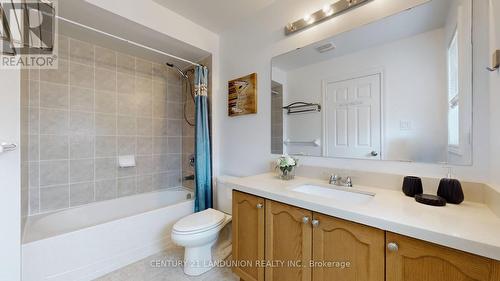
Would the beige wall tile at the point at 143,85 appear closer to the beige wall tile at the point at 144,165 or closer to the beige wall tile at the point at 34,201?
the beige wall tile at the point at 144,165

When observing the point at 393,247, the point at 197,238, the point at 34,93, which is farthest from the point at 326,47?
the point at 34,93

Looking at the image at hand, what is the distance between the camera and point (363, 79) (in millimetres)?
1354

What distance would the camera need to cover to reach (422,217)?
31.5 inches

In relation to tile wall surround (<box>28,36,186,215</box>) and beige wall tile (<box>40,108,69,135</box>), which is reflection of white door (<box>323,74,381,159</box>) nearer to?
tile wall surround (<box>28,36,186,215</box>)

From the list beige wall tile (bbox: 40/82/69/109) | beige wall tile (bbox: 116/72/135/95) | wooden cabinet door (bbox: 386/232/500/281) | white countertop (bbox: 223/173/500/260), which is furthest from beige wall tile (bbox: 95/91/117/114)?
wooden cabinet door (bbox: 386/232/500/281)

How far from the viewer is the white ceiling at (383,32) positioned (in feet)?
3.66

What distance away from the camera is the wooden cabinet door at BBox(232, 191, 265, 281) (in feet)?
4.12

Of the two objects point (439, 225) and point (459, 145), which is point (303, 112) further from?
point (439, 225)

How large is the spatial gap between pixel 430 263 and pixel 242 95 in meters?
1.84

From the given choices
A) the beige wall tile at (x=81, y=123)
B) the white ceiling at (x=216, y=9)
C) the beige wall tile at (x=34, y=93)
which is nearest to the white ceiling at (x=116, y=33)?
the white ceiling at (x=216, y=9)

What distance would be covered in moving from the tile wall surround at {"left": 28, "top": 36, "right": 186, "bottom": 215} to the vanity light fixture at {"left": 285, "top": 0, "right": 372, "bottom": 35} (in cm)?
196

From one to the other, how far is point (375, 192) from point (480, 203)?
0.44 meters

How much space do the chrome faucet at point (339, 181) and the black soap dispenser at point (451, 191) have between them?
45 centimetres

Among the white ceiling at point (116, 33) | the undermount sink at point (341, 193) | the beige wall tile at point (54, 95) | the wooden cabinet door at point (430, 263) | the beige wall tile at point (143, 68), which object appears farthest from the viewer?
the beige wall tile at point (143, 68)
